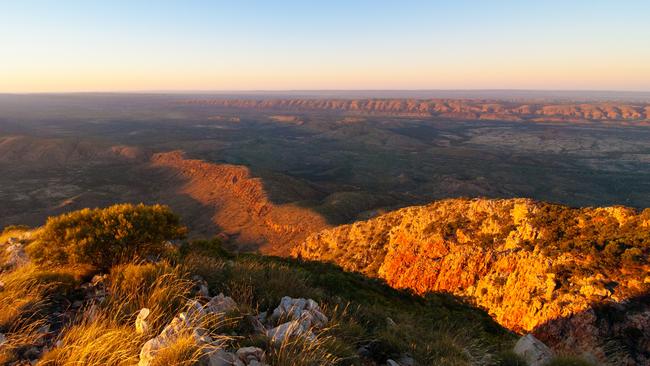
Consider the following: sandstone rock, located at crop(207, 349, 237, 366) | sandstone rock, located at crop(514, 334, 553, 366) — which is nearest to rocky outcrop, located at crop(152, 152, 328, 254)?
sandstone rock, located at crop(514, 334, 553, 366)

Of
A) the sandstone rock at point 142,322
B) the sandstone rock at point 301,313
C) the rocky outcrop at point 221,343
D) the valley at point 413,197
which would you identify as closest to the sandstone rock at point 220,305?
the rocky outcrop at point 221,343

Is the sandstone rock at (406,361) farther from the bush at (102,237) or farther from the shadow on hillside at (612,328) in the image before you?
the shadow on hillside at (612,328)

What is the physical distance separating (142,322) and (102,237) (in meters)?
4.25

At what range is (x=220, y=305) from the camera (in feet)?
16.7

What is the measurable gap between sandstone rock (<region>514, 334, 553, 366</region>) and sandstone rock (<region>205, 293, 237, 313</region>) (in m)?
4.87

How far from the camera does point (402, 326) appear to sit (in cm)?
631

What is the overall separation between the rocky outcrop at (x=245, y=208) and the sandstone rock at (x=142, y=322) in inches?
1560

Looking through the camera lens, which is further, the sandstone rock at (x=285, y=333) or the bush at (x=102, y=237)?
the bush at (x=102, y=237)

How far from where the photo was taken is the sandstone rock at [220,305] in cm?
487

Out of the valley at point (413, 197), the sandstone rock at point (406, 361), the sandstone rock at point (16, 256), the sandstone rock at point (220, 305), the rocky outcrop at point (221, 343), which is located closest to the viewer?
the rocky outcrop at point (221, 343)

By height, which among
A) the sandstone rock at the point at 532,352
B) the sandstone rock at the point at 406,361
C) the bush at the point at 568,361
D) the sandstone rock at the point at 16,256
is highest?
the sandstone rock at the point at 406,361

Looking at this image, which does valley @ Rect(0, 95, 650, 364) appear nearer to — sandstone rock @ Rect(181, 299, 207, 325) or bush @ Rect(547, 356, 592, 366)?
bush @ Rect(547, 356, 592, 366)

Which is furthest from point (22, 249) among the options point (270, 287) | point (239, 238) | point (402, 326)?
point (239, 238)

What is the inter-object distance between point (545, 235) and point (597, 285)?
4683 millimetres
